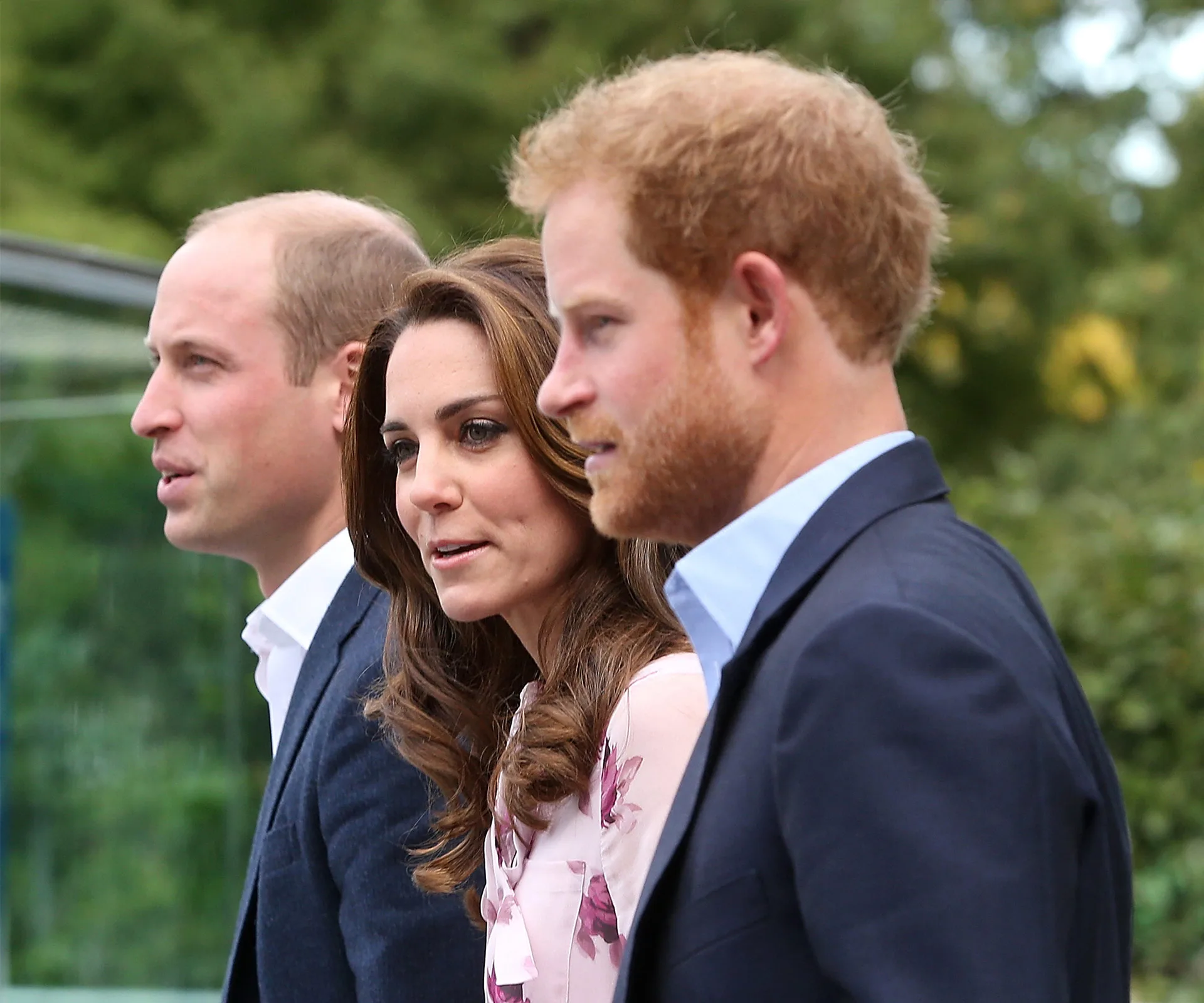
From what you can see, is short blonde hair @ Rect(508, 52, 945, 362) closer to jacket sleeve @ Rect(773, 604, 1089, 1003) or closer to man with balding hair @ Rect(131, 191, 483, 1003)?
jacket sleeve @ Rect(773, 604, 1089, 1003)

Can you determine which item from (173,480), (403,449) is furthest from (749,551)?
(173,480)

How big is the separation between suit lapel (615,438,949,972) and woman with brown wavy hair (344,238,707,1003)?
0.39 metres

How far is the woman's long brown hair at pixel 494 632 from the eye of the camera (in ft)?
7.68

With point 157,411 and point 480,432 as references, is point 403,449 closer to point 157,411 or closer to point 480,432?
point 480,432

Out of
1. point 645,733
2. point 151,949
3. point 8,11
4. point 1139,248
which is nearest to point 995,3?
point 1139,248

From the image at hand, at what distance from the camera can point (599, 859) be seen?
7.31 feet

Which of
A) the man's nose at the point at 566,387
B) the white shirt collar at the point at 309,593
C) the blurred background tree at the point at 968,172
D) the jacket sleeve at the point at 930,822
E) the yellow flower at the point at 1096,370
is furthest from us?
the yellow flower at the point at 1096,370

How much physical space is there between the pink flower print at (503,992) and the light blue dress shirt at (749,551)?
1.90 ft

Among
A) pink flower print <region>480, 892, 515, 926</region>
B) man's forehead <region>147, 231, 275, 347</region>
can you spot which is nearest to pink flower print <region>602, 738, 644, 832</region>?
pink flower print <region>480, 892, 515, 926</region>

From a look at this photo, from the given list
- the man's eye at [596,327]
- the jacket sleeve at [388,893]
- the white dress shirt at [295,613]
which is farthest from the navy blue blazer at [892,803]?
the white dress shirt at [295,613]

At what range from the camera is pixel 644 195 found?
5.60 ft

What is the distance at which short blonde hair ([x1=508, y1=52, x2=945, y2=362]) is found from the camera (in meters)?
1.67

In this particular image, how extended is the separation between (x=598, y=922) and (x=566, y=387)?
72cm

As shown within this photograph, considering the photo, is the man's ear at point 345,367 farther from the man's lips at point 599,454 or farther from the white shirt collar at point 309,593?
the man's lips at point 599,454
